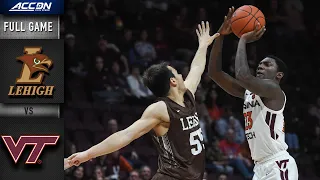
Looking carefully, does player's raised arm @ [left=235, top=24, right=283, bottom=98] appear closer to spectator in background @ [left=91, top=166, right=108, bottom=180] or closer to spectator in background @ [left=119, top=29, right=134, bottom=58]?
spectator in background @ [left=91, top=166, right=108, bottom=180]

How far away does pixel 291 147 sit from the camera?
1275 cm

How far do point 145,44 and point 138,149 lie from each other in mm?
2450

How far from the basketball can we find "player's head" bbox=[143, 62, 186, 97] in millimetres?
1313

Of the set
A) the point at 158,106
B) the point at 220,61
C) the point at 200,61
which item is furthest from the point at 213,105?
the point at 158,106

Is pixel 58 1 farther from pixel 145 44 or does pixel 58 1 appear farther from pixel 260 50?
pixel 260 50


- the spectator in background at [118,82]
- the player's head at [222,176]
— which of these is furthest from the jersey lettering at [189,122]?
the spectator in background at [118,82]

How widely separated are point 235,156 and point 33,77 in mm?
6050

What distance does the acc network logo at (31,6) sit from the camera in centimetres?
667

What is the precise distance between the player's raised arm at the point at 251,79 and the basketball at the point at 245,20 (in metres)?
0.06

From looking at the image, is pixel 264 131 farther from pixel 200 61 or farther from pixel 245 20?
pixel 245 20

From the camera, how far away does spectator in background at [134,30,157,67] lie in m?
12.6

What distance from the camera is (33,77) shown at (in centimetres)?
661

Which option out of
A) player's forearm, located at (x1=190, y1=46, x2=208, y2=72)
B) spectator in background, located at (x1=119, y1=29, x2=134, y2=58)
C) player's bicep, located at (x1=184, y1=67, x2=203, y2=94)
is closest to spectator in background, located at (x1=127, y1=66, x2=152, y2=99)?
spectator in background, located at (x1=119, y1=29, x2=134, y2=58)

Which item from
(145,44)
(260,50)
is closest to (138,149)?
(145,44)
